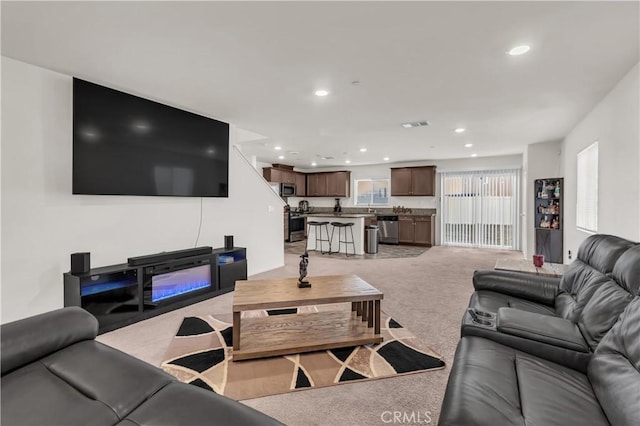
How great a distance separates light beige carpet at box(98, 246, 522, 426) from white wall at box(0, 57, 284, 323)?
2.61ft

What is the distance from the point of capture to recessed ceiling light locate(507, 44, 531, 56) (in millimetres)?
2363

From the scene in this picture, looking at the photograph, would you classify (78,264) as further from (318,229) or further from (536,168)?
(536,168)

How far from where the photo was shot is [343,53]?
2492mm

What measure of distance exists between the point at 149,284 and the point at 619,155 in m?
4.94

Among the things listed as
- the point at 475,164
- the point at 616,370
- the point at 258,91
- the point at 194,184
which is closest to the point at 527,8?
the point at 616,370

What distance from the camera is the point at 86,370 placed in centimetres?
126

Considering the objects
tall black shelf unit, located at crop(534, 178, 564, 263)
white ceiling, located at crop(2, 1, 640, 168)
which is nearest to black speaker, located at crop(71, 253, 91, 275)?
white ceiling, located at crop(2, 1, 640, 168)

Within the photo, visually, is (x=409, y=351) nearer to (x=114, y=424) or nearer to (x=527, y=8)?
(x=114, y=424)

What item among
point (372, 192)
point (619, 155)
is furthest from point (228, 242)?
point (372, 192)

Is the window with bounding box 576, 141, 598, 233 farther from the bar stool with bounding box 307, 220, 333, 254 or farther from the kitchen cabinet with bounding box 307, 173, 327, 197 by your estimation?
the kitchen cabinet with bounding box 307, 173, 327, 197

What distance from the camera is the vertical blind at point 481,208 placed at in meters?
7.91

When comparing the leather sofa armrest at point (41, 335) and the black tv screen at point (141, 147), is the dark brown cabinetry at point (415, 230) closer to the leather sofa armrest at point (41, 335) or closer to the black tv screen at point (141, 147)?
the black tv screen at point (141, 147)

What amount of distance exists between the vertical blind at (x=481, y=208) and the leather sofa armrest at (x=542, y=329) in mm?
7085

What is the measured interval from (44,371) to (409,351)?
2321 millimetres
